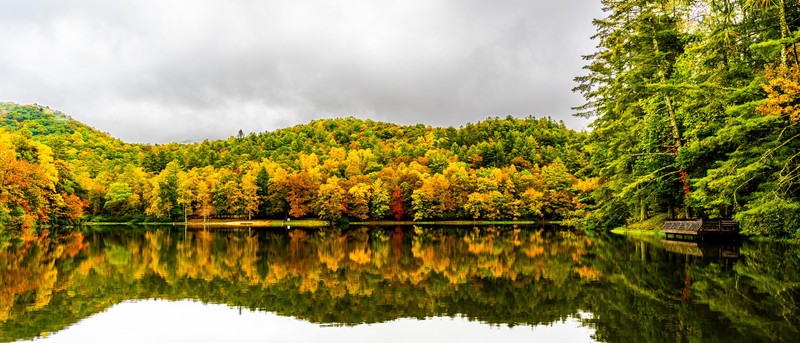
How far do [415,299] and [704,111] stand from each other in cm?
1821

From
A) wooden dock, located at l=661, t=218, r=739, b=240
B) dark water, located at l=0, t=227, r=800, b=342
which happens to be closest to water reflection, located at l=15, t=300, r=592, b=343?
dark water, located at l=0, t=227, r=800, b=342

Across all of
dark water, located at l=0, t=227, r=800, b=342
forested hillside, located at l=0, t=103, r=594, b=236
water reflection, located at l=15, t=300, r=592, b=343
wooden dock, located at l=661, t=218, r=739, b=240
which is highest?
forested hillside, located at l=0, t=103, r=594, b=236

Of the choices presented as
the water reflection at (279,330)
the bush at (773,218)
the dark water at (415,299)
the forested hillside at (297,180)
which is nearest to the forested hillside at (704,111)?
the bush at (773,218)

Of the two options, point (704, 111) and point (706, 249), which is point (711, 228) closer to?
point (706, 249)

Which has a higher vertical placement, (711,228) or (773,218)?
(773,218)

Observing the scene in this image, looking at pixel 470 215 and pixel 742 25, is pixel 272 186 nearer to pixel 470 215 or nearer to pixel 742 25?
pixel 470 215

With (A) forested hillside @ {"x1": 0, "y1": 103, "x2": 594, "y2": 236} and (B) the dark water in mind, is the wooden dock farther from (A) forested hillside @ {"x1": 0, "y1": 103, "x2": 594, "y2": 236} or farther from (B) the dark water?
(A) forested hillside @ {"x1": 0, "y1": 103, "x2": 594, "y2": 236}

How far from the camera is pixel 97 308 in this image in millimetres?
10734

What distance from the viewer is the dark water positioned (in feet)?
27.9

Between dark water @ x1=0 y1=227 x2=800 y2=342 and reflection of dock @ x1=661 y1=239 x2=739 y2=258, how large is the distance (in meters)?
0.25

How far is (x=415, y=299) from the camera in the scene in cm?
1115

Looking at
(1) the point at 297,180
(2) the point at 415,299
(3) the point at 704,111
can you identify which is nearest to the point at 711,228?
(3) the point at 704,111

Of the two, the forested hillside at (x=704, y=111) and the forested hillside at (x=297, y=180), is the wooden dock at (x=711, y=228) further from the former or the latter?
the forested hillside at (x=297, y=180)

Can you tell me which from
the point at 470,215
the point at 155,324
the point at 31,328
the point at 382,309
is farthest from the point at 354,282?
the point at 470,215
